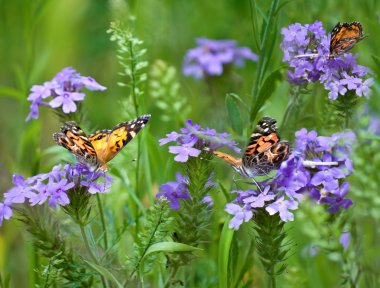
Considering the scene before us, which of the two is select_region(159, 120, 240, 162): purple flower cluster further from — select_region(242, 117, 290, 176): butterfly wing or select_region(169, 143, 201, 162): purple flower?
select_region(242, 117, 290, 176): butterfly wing

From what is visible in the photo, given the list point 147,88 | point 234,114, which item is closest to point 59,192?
point 234,114

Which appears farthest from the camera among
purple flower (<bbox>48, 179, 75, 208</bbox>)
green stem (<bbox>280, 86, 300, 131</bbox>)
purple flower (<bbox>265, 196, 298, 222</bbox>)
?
green stem (<bbox>280, 86, 300, 131</bbox>)

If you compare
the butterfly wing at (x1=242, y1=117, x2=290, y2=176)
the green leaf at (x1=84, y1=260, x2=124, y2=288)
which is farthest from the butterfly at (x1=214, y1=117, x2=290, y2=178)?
the green leaf at (x1=84, y1=260, x2=124, y2=288)

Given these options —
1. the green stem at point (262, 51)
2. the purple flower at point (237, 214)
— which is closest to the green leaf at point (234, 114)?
the green stem at point (262, 51)

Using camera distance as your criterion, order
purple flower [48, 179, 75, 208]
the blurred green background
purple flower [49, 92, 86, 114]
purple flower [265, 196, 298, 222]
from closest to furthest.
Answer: purple flower [265, 196, 298, 222], purple flower [48, 179, 75, 208], purple flower [49, 92, 86, 114], the blurred green background

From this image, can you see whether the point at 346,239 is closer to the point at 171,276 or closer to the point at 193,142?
the point at 171,276

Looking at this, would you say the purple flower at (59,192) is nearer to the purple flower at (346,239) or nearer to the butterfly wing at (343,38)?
the butterfly wing at (343,38)
